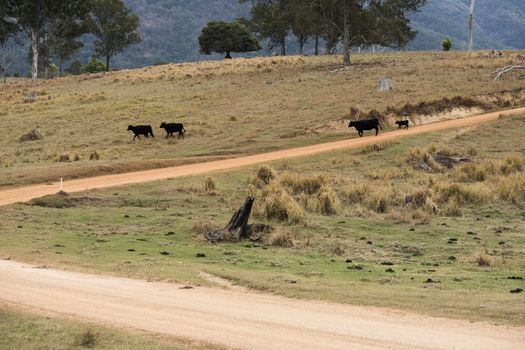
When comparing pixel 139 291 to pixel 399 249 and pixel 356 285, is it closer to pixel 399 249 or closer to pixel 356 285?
pixel 356 285

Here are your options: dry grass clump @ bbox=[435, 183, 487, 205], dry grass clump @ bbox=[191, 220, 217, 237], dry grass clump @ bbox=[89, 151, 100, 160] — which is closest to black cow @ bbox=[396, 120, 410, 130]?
dry grass clump @ bbox=[435, 183, 487, 205]

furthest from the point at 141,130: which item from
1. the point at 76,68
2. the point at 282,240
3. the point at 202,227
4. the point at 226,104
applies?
the point at 76,68

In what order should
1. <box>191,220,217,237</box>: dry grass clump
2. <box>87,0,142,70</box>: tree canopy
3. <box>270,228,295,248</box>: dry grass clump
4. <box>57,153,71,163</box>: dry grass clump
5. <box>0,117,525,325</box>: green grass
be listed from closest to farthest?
1. <box>0,117,525,325</box>: green grass
2. <box>270,228,295,248</box>: dry grass clump
3. <box>191,220,217,237</box>: dry grass clump
4. <box>57,153,71,163</box>: dry grass clump
5. <box>87,0,142,70</box>: tree canopy

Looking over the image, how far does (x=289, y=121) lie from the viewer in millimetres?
40000

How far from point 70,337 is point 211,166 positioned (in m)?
20.1

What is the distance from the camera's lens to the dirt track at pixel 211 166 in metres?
23.8

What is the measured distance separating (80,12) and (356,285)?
8059cm

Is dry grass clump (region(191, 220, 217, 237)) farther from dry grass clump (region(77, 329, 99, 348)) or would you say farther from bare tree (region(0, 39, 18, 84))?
bare tree (region(0, 39, 18, 84))

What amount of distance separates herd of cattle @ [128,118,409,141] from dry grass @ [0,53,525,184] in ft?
2.36

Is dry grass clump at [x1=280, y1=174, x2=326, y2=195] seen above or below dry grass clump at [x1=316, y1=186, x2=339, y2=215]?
above

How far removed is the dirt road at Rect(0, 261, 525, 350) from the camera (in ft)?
30.3

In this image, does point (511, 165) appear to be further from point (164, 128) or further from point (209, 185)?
point (164, 128)

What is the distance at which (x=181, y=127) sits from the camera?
125 feet

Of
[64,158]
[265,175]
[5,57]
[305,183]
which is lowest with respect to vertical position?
[305,183]
